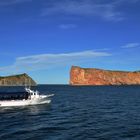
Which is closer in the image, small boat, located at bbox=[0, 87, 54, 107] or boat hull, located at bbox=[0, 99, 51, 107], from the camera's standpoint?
boat hull, located at bbox=[0, 99, 51, 107]

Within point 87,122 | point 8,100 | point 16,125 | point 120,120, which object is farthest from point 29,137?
point 8,100

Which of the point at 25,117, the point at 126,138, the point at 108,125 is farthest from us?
the point at 25,117

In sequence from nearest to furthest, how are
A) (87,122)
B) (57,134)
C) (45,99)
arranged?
(57,134) → (87,122) → (45,99)

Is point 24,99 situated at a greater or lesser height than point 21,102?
greater

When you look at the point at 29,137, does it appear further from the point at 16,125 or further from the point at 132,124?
the point at 132,124

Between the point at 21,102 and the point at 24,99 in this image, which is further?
the point at 24,99

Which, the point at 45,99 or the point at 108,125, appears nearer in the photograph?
the point at 108,125

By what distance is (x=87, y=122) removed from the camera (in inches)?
2328

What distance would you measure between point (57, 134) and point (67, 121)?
13.2 m

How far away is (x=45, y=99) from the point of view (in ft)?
325

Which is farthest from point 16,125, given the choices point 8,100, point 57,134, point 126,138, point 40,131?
point 8,100

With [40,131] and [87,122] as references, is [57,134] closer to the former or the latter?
[40,131]

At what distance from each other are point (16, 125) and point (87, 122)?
11.7 metres

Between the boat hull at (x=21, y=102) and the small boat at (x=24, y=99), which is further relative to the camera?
the small boat at (x=24, y=99)
